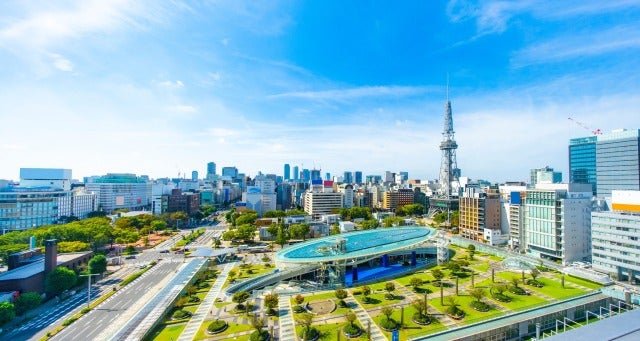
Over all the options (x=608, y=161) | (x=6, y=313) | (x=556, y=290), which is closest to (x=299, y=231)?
(x=556, y=290)

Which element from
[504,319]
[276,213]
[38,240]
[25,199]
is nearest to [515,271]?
[504,319]

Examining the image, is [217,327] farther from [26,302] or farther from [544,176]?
[544,176]

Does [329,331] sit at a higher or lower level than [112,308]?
higher

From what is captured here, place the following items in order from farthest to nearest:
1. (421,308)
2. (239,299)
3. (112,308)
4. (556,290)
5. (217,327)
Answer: (556,290) → (112,308) → (239,299) → (421,308) → (217,327)

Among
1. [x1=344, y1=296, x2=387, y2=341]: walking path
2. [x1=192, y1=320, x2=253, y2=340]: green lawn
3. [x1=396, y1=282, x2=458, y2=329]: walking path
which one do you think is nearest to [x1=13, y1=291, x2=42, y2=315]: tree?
[x1=192, y1=320, x2=253, y2=340]: green lawn

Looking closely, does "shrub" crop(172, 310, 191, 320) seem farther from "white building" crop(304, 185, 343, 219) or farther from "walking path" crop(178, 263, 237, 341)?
"white building" crop(304, 185, 343, 219)

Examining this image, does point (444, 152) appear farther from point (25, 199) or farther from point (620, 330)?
point (25, 199)

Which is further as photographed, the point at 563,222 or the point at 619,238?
the point at 563,222
